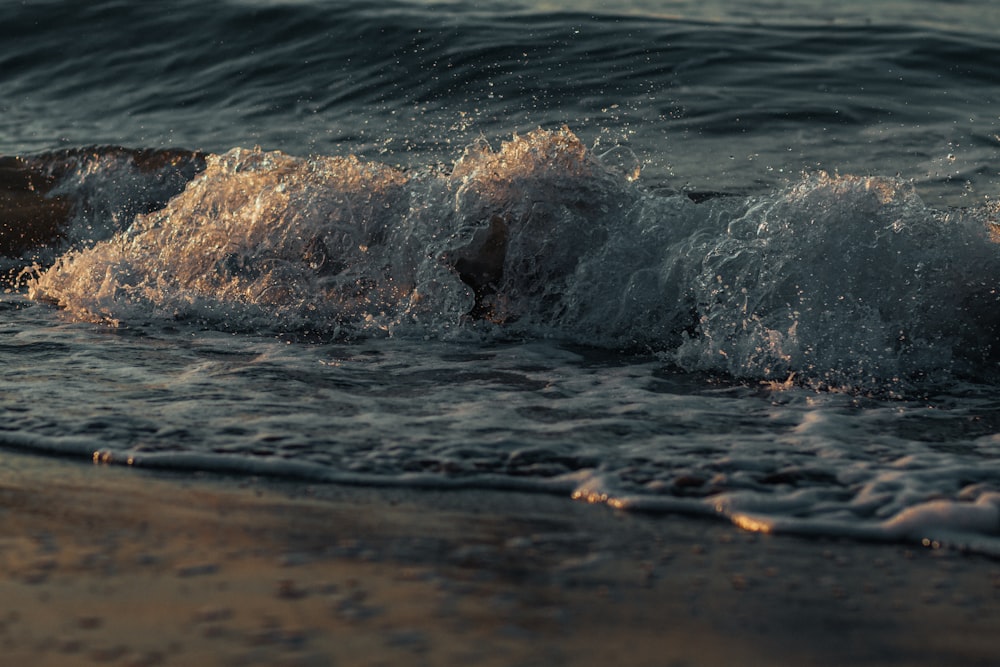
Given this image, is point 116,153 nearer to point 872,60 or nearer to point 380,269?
point 380,269

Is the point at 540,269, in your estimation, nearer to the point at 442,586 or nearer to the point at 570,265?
the point at 570,265

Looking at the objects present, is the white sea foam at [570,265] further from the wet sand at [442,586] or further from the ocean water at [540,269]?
the wet sand at [442,586]

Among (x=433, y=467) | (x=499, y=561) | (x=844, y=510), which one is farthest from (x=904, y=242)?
(x=499, y=561)

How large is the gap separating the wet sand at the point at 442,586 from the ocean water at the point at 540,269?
0.19 m

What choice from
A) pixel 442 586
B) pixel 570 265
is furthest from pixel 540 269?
pixel 442 586

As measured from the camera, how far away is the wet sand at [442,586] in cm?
195

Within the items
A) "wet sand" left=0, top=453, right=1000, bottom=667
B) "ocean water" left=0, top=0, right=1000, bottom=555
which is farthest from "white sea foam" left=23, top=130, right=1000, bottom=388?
"wet sand" left=0, top=453, right=1000, bottom=667

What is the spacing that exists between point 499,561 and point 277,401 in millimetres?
1420

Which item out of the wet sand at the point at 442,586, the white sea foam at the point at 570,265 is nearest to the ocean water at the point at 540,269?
the white sea foam at the point at 570,265

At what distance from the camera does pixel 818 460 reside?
3037 mm

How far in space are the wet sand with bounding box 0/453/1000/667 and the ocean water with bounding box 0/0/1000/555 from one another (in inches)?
7.5

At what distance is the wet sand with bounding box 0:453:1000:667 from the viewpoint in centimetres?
195

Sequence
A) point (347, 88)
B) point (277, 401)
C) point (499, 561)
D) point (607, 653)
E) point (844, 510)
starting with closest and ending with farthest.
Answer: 1. point (607, 653)
2. point (499, 561)
3. point (844, 510)
4. point (277, 401)
5. point (347, 88)

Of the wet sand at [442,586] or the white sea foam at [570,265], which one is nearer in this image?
the wet sand at [442,586]
